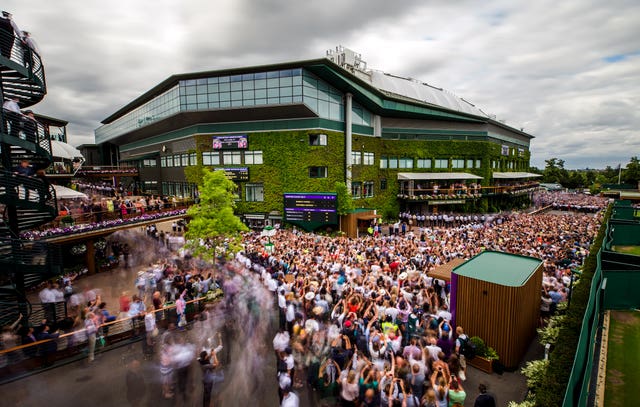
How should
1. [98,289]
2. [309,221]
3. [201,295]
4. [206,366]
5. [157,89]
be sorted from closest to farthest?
[206,366], [201,295], [98,289], [309,221], [157,89]

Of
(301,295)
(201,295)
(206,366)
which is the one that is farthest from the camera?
(201,295)

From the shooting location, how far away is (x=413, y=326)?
31.4ft

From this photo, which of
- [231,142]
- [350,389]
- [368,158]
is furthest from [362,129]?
[350,389]

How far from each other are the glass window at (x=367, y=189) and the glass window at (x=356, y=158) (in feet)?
9.73

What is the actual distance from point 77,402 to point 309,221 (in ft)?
73.6

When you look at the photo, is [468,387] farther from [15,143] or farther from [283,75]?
[283,75]

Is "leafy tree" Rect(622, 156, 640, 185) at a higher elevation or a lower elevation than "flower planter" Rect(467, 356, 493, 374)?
higher

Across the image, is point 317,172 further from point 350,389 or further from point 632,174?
point 632,174

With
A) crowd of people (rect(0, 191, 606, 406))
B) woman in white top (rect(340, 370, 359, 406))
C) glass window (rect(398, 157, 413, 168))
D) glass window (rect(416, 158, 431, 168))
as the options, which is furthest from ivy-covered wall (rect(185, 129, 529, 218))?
woman in white top (rect(340, 370, 359, 406))

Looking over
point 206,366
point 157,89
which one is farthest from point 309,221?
point 157,89

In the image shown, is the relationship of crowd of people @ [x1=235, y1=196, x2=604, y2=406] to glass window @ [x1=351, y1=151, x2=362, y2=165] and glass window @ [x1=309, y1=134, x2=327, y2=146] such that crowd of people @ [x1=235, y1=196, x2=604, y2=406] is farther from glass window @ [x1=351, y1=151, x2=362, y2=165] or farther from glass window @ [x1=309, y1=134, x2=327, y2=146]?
glass window @ [x1=351, y1=151, x2=362, y2=165]

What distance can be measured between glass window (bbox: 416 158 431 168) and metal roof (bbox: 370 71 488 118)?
1060 centimetres

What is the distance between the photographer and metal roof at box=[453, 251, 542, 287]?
950 centimetres

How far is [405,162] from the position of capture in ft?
139
